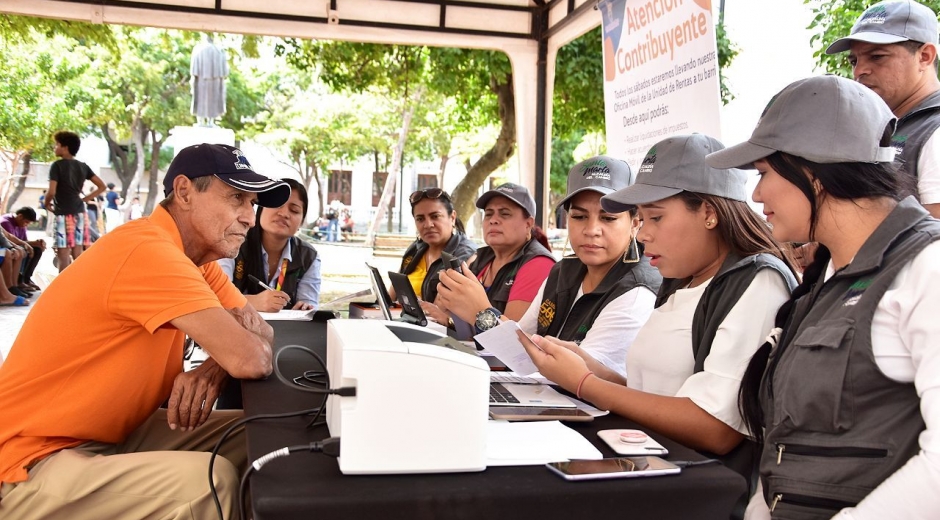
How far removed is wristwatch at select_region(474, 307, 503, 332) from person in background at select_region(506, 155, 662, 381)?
0.20m

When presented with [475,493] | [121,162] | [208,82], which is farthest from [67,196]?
[121,162]

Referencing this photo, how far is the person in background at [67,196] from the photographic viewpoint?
8.55 meters

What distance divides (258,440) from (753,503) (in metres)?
0.99

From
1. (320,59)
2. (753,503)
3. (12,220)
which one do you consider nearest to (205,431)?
(753,503)

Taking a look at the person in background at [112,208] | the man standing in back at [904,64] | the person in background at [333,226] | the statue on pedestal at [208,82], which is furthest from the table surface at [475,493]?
the person in background at [333,226]

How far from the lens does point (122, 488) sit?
1.75 meters

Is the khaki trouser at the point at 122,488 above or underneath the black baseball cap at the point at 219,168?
underneath

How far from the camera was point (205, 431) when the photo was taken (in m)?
2.39

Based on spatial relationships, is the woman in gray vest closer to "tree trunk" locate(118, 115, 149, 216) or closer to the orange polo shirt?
the orange polo shirt

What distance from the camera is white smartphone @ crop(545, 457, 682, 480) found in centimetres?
129

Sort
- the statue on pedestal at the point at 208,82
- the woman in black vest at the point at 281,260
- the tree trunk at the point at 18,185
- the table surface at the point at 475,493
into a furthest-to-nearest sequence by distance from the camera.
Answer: the tree trunk at the point at 18,185
the statue on pedestal at the point at 208,82
the woman in black vest at the point at 281,260
the table surface at the point at 475,493

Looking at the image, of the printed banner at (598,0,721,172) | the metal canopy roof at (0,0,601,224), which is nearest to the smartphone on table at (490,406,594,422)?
the printed banner at (598,0,721,172)

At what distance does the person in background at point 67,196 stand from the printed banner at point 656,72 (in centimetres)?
641

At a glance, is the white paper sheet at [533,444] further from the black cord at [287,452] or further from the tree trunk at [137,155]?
the tree trunk at [137,155]
